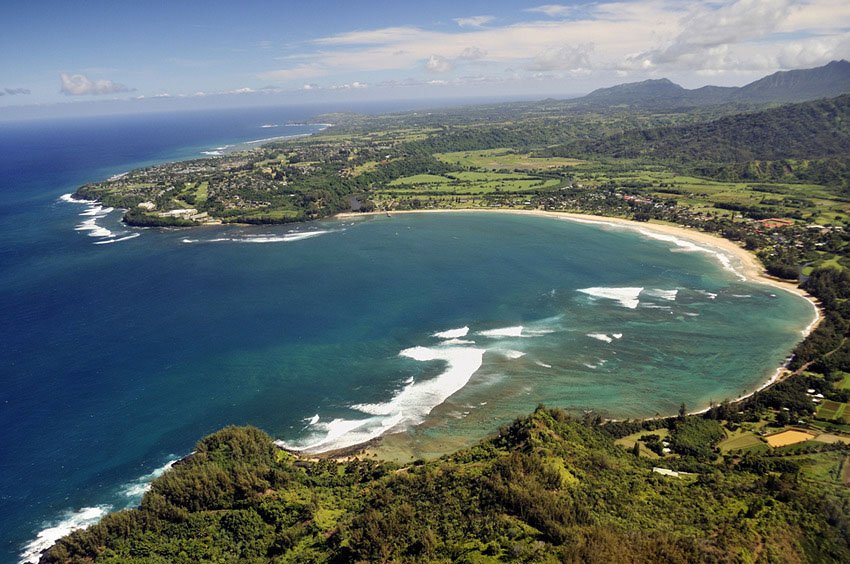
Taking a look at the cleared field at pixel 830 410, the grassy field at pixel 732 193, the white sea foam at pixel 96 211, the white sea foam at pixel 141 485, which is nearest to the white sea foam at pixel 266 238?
the white sea foam at pixel 96 211

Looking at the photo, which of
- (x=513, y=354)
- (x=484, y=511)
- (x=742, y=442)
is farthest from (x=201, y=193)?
(x=742, y=442)

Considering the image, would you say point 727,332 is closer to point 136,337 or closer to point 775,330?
point 775,330

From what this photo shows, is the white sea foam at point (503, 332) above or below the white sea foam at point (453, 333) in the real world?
below

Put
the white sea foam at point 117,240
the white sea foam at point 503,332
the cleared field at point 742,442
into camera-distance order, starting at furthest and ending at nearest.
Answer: the white sea foam at point 117,240, the white sea foam at point 503,332, the cleared field at point 742,442

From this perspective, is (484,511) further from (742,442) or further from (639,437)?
(742,442)

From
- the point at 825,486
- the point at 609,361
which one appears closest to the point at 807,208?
the point at 609,361

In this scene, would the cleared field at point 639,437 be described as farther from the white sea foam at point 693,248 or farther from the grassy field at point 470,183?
the grassy field at point 470,183

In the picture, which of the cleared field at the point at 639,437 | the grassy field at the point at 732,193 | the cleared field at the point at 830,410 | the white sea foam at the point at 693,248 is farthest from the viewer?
the grassy field at the point at 732,193
